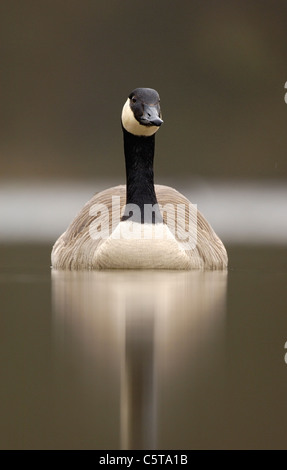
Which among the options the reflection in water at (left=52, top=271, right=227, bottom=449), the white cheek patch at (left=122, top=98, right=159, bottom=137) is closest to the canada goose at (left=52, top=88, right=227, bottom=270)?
the white cheek patch at (left=122, top=98, right=159, bottom=137)

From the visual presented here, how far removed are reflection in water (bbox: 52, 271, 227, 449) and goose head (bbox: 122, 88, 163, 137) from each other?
742mm

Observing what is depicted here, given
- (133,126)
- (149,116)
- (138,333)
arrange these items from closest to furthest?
(138,333)
(149,116)
(133,126)

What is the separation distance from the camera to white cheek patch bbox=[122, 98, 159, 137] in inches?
173

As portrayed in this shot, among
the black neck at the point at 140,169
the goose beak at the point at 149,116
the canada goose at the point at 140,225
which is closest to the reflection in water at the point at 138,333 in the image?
the canada goose at the point at 140,225

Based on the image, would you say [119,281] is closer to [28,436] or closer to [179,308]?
[179,308]

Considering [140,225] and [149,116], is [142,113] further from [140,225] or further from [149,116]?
[140,225]

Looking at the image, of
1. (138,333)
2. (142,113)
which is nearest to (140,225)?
(142,113)

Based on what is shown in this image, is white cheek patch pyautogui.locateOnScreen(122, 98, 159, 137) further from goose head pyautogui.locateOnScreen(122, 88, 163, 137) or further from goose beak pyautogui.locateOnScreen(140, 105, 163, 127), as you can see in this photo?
goose beak pyautogui.locateOnScreen(140, 105, 163, 127)

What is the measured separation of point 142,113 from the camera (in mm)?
4199

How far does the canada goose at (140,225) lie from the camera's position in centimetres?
416

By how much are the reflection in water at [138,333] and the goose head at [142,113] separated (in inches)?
29.2

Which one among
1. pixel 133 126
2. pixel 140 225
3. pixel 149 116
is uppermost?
pixel 133 126

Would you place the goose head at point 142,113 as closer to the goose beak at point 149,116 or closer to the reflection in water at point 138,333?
the goose beak at point 149,116

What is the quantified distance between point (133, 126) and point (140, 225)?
0.55 meters
